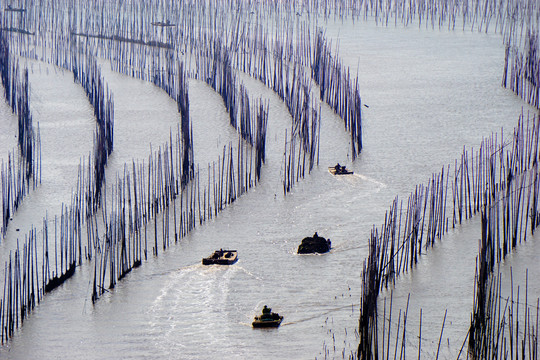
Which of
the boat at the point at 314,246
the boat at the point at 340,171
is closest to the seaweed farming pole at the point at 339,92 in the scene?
the boat at the point at 340,171

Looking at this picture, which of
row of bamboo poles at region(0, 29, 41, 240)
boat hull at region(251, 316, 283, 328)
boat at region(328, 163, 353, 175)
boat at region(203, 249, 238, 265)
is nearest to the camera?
boat hull at region(251, 316, 283, 328)

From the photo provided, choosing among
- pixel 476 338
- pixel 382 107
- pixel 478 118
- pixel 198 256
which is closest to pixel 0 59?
pixel 382 107

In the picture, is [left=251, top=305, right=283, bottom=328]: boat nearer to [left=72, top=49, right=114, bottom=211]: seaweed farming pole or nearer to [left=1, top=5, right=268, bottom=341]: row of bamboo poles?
[left=1, top=5, right=268, bottom=341]: row of bamboo poles

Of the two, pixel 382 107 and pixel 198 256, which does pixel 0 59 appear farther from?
pixel 198 256

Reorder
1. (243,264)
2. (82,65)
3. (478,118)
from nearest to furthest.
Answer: (243,264) < (478,118) < (82,65)

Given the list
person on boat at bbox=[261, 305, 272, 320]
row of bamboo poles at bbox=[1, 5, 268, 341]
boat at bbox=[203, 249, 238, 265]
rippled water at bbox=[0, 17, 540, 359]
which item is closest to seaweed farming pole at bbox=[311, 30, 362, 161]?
rippled water at bbox=[0, 17, 540, 359]

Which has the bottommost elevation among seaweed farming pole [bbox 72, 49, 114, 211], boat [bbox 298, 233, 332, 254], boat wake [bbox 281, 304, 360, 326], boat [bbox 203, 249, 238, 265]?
boat [bbox 203, 249, 238, 265]

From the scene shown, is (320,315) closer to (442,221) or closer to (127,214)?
(442,221)
